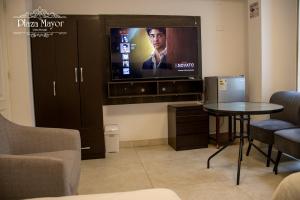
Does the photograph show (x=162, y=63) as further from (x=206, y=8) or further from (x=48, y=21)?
(x=48, y=21)

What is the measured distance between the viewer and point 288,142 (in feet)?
9.98

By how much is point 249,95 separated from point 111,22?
2455mm

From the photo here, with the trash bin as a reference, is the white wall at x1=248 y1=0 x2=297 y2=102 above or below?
above

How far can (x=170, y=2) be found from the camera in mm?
4590

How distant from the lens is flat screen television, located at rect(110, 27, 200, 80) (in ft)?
14.2

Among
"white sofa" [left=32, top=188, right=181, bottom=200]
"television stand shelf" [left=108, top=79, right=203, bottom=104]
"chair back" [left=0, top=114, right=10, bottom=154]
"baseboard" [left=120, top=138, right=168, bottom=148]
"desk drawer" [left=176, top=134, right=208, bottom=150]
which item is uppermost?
"television stand shelf" [left=108, top=79, right=203, bottom=104]

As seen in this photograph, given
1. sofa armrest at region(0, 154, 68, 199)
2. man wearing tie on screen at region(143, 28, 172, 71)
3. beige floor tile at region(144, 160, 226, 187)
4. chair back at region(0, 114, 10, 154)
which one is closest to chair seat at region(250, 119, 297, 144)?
beige floor tile at region(144, 160, 226, 187)

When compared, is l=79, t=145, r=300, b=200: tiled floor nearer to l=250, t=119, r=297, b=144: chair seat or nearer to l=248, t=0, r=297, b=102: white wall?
l=250, t=119, r=297, b=144: chair seat

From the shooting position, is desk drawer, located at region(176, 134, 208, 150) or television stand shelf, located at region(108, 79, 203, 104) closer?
desk drawer, located at region(176, 134, 208, 150)

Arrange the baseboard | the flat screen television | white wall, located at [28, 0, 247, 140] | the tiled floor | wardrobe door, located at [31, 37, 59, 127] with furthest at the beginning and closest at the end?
the baseboard
white wall, located at [28, 0, 247, 140]
the flat screen television
wardrobe door, located at [31, 37, 59, 127]
the tiled floor

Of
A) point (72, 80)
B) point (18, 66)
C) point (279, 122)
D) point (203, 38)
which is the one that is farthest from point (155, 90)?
point (18, 66)

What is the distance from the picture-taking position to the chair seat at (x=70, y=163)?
2.06 m

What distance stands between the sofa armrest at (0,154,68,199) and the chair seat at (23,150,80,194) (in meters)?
0.07

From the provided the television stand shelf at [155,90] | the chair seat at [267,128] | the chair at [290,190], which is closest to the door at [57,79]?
the television stand shelf at [155,90]
